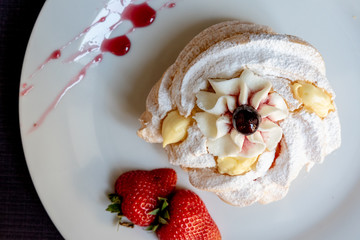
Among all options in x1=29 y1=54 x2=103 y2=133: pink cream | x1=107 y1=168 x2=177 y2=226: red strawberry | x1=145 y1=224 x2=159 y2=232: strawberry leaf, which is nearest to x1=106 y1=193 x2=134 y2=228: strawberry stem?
x1=107 y1=168 x2=177 y2=226: red strawberry

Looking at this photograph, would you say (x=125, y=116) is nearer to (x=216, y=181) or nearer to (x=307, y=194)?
(x=216, y=181)

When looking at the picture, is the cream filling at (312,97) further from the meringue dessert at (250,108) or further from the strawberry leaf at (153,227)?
the strawberry leaf at (153,227)

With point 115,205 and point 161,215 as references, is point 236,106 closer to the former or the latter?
point 161,215

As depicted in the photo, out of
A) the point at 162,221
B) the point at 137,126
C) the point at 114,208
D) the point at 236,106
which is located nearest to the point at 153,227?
the point at 162,221

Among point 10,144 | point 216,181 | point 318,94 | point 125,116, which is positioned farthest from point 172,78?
point 10,144

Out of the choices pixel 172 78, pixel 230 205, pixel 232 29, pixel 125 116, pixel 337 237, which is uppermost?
pixel 232 29

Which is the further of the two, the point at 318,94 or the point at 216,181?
the point at 216,181

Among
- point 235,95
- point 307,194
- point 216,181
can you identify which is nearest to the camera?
point 235,95
